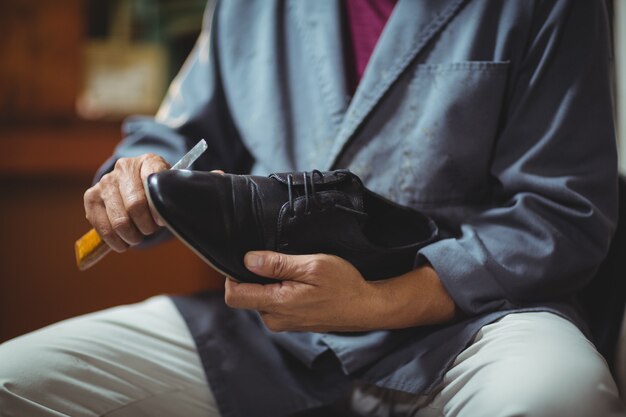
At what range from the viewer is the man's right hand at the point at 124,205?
0.68 metres

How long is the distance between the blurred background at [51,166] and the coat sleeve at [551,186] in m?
1.20

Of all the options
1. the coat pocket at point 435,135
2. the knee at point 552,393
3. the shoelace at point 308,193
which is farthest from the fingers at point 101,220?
the knee at point 552,393

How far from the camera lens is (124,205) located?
2.25ft

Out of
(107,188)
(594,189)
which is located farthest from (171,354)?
(594,189)

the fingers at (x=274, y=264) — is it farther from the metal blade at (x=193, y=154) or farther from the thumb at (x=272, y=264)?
the metal blade at (x=193, y=154)

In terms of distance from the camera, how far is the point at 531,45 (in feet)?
2.60

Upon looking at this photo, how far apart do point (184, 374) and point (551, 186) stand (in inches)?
20.9

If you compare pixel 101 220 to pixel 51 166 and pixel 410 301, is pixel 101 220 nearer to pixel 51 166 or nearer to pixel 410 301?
pixel 410 301

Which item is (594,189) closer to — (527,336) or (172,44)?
Result: (527,336)

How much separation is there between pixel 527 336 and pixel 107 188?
1.66 ft

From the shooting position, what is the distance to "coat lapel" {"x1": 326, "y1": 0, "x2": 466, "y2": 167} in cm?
82

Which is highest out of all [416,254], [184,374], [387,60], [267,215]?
[387,60]

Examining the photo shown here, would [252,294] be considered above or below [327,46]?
below

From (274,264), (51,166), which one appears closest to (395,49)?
(274,264)
